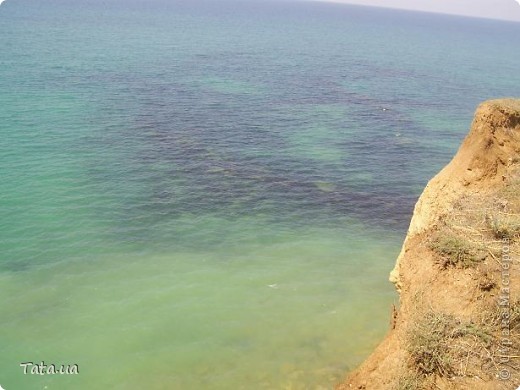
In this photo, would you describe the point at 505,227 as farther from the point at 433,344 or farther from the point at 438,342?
the point at 433,344

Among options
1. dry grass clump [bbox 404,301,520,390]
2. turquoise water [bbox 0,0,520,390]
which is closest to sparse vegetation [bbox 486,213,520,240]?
dry grass clump [bbox 404,301,520,390]

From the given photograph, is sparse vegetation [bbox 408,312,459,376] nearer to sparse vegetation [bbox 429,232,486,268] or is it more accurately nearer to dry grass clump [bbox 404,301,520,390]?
dry grass clump [bbox 404,301,520,390]

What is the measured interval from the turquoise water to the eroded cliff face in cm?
441

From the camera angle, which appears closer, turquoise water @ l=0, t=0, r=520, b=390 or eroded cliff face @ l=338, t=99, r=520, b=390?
eroded cliff face @ l=338, t=99, r=520, b=390

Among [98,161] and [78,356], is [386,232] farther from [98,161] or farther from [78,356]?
[98,161]

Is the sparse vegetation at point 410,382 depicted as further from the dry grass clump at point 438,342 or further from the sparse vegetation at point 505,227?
the sparse vegetation at point 505,227

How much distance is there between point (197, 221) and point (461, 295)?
15187 mm

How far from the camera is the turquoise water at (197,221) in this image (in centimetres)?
1498

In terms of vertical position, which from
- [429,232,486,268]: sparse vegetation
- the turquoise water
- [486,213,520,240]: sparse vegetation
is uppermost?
[486,213,520,240]: sparse vegetation

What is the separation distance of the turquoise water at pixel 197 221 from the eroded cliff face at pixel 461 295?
4.41 meters

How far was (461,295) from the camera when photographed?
1007 cm

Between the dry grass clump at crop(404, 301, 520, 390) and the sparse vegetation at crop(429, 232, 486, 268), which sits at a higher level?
the sparse vegetation at crop(429, 232, 486, 268)

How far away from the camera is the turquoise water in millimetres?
14984

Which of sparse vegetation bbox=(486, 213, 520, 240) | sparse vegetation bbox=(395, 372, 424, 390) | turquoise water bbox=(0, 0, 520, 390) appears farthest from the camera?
turquoise water bbox=(0, 0, 520, 390)
